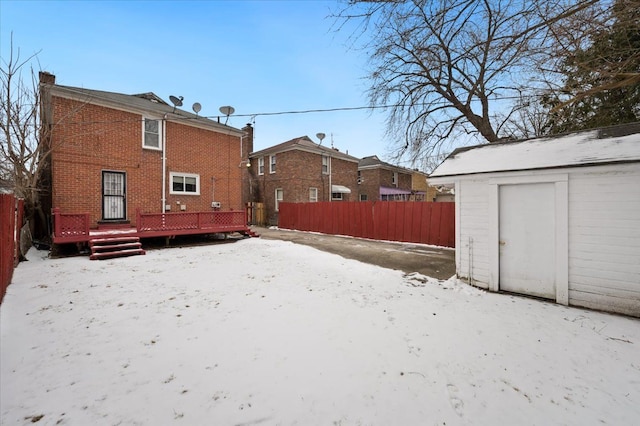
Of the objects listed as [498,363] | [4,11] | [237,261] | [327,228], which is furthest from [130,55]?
[498,363]

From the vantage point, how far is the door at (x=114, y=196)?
11242 millimetres

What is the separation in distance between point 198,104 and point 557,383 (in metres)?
15.7

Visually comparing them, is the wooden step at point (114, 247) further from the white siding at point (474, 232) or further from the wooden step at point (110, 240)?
the white siding at point (474, 232)

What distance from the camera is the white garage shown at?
4539 mm

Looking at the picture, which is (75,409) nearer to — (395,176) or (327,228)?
(327,228)

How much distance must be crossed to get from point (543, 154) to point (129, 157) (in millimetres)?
14681

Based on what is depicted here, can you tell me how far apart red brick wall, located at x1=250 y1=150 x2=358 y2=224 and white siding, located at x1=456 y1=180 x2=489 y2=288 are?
49.1ft

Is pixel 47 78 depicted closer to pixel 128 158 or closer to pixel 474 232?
pixel 128 158

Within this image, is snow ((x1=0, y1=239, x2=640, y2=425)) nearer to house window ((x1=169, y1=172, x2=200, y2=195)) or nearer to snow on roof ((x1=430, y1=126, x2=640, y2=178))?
snow on roof ((x1=430, y1=126, x2=640, y2=178))

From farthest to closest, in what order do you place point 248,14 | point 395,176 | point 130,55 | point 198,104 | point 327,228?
point 395,176, point 327,228, point 198,104, point 130,55, point 248,14

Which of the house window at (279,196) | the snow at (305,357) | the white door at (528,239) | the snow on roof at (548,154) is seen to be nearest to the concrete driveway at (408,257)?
the white door at (528,239)

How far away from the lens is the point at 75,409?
Result: 2334mm

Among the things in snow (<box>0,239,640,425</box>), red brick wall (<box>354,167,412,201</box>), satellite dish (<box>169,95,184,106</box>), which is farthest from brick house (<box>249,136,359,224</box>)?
snow (<box>0,239,640,425</box>)

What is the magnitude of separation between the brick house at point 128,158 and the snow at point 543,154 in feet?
34.3
